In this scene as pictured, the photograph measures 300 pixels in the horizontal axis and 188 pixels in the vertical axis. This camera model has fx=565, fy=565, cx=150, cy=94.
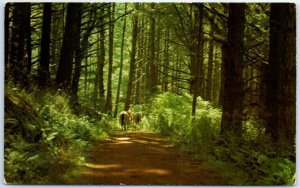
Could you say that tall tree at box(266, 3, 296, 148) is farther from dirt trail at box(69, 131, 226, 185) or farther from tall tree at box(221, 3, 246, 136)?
dirt trail at box(69, 131, 226, 185)

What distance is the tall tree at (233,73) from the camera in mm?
7543

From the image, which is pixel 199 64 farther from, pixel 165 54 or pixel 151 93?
pixel 151 93

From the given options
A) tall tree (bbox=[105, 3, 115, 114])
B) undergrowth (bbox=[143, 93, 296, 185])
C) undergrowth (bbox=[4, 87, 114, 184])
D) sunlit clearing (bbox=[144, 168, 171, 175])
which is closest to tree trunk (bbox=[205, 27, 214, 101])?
undergrowth (bbox=[143, 93, 296, 185])

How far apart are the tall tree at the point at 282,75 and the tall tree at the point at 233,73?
0.41 metres

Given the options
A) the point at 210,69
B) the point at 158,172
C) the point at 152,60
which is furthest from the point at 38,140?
the point at 210,69

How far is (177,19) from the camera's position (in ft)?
24.5

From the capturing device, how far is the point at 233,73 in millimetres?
7652

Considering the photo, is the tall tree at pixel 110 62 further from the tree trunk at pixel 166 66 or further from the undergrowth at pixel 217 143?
the tree trunk at pixel 166 66

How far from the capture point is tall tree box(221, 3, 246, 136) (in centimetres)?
754

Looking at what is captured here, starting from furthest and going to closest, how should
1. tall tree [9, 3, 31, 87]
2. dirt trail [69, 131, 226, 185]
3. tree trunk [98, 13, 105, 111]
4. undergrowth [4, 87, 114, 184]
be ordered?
tree trunk [98, 13, 105, 111] → tall tree [9, 3, 31, 87] → dirt trail [69, 131, 226, 185] → undergrowth [4, 87, 114, 184]

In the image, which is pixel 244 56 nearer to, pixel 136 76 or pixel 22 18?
pixel 136 76

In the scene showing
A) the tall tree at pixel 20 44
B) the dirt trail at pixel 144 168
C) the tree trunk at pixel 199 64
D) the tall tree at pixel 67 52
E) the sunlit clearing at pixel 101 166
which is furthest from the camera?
the tall tree at pixel 67 52

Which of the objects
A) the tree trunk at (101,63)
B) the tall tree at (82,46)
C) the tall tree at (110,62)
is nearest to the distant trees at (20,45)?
the tall tree at (82,46)

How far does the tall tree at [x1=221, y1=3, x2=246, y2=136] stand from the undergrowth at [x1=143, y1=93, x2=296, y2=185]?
0.12 metres
